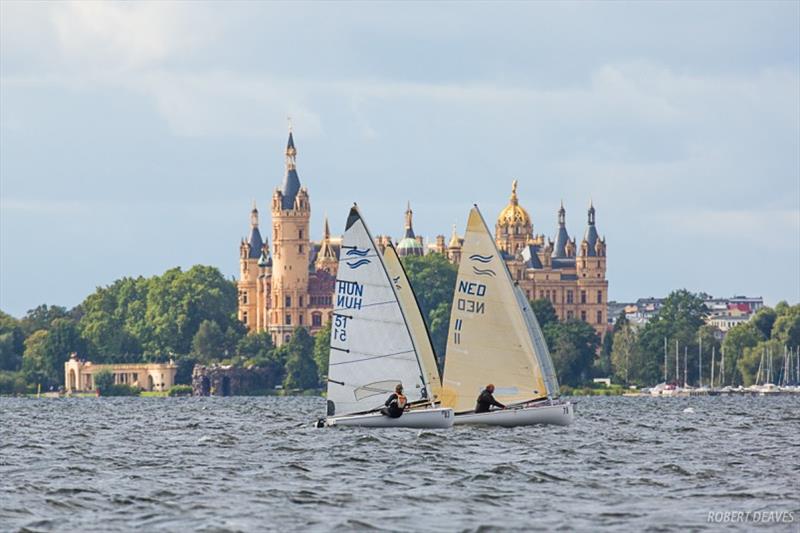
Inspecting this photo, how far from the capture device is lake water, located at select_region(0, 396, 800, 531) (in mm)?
40531

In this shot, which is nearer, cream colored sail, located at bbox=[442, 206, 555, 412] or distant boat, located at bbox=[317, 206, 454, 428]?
distant boat, located at bbox=[317, 206, 454, 428]

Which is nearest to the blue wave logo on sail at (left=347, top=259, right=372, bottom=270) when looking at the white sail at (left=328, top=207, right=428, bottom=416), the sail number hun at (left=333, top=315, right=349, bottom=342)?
the white sail at (left=328, top=207, right=428, bottom=416)

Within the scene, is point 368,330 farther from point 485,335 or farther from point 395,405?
point 485,335

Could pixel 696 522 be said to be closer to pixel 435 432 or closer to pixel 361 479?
pixel 361 479

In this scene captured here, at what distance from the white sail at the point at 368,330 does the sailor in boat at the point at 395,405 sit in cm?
46

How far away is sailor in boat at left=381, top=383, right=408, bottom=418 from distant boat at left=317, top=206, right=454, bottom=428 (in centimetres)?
33

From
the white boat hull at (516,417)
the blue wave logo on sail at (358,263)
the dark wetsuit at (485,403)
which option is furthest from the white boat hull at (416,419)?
the blue wave logo on sail at (358,263)

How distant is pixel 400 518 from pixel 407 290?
28.5 meters

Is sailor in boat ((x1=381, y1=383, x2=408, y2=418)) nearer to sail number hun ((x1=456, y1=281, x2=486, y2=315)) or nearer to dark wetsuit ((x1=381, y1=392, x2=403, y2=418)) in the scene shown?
dark wetsuit ((x1=381, y1=392, x2=403, y2=418))

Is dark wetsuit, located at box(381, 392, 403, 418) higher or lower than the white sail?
lower

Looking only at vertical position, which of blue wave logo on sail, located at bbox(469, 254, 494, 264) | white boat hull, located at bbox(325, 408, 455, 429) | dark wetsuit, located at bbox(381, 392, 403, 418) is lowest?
white boat hull, located at bbox(325, 408, 455, 429)

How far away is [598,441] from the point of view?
64.6 meters

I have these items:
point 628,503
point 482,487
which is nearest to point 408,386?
point 482,487

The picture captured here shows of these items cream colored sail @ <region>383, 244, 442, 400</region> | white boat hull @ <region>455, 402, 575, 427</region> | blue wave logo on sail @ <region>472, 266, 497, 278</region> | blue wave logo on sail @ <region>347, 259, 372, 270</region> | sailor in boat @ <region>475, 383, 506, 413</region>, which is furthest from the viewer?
cream colored sail @ <region>383, 244, 442, 400</region>
